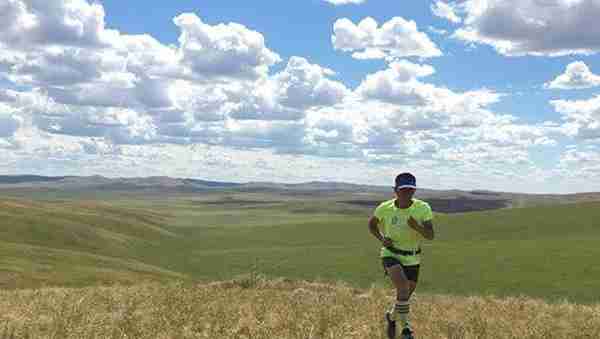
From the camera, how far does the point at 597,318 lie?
15.5 metres


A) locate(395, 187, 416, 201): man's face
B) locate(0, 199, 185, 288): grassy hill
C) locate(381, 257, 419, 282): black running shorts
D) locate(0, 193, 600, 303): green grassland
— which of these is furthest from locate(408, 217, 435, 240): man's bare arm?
locate(0, 199, 185, 288): grassy hill

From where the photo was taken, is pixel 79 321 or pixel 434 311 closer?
pixel 79 321

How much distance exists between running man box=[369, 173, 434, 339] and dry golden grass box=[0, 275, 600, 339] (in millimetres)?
797

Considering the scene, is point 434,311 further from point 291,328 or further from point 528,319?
point 291,328

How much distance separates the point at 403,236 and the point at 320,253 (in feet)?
239

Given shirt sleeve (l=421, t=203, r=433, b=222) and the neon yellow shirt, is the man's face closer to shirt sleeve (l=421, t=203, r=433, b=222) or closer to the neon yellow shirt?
the neon yellow shirt

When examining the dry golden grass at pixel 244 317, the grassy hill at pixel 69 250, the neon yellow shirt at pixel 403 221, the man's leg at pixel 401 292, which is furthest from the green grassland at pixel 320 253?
the neon yellow shirt at pixel 403 221

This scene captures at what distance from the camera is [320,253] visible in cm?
8388

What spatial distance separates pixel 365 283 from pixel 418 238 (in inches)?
1643

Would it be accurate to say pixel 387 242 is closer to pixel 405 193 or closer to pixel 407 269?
pixel 407 269

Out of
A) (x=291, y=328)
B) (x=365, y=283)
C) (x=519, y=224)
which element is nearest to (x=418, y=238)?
(x=291, y=328)

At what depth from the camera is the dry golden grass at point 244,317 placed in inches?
448

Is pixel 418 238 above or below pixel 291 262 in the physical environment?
above

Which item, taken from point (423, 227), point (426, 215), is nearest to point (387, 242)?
point (423, 227)
